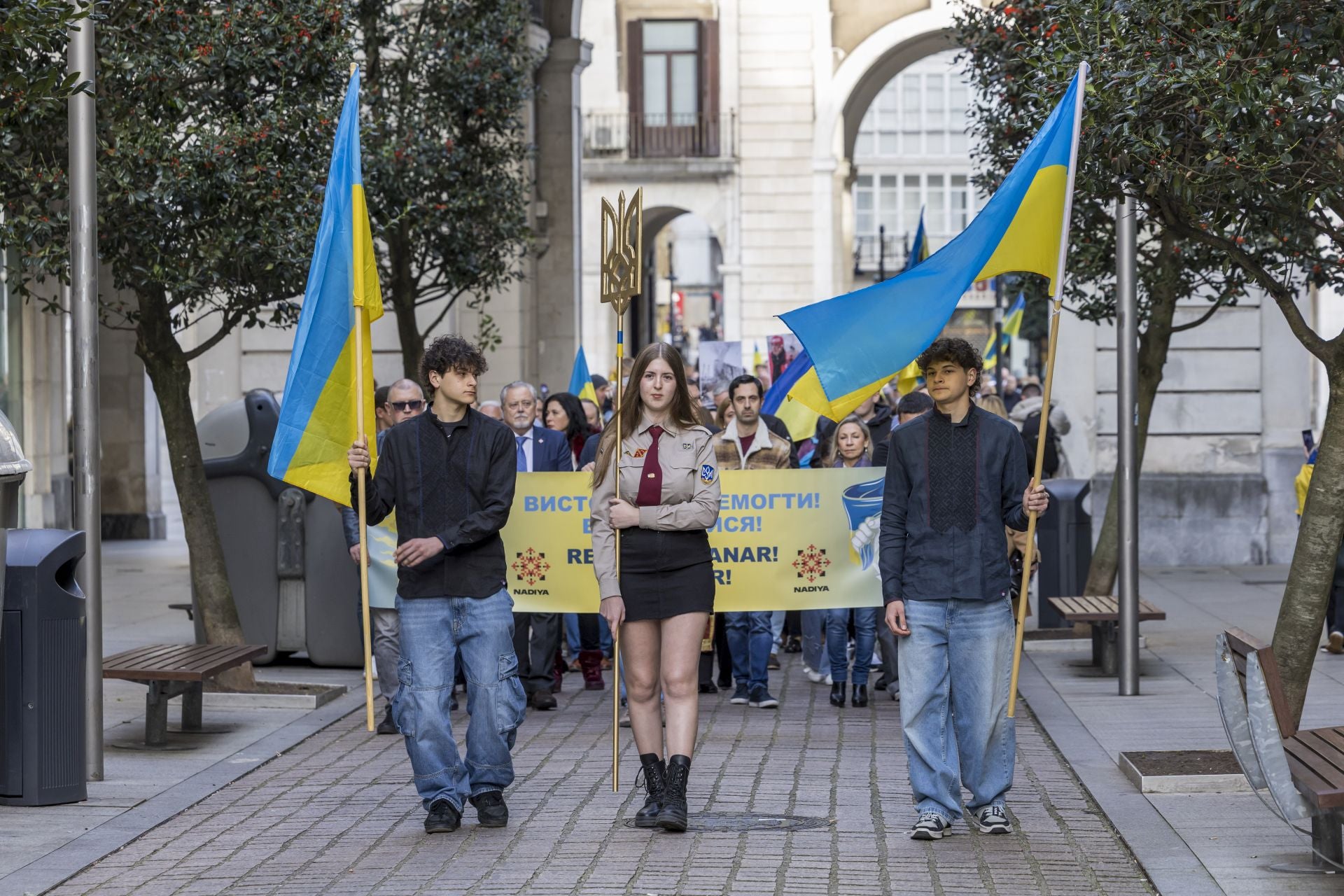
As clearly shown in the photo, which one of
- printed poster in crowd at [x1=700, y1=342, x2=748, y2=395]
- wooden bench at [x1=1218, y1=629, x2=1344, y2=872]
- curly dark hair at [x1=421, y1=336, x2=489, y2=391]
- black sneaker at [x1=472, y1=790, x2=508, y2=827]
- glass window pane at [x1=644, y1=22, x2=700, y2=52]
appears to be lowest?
black sneaker at [x1=472, y1=790, x2=508, y2=827]

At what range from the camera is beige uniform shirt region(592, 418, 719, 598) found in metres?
7.19

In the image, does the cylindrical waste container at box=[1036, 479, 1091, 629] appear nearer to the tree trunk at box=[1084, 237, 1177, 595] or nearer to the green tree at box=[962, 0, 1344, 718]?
the tree trunk at box=[1084, 237, 1177, 595]

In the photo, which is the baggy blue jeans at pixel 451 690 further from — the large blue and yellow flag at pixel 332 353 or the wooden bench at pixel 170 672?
the wooden bench at pixel 170 672

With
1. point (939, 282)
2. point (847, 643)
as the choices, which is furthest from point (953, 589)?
point (847, 643)

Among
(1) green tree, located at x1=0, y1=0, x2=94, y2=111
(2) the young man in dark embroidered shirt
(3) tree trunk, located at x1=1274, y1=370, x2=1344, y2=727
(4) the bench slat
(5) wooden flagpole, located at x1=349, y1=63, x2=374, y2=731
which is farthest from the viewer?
(4) the bench slat

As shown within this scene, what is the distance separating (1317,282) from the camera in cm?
1251

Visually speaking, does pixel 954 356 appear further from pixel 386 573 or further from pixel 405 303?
pixel 405 303

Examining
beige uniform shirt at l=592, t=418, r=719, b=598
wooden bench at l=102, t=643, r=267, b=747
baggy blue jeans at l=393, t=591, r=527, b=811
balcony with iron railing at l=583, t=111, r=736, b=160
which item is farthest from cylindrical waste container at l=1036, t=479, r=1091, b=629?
balcony with iron railing at l=583, t=111, r=736, b=160

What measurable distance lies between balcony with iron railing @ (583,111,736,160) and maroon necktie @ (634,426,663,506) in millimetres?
38026

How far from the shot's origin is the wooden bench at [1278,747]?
5980 millimetres

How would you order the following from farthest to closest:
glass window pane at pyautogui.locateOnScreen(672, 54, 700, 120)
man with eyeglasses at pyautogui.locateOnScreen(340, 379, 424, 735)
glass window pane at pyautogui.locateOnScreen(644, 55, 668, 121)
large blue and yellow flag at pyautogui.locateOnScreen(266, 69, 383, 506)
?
glass window pane at pyautogui.locateOnScreen(644, 55, 668, 121) < glass window pane at pyautogui.locateOnScreen(672, 54, 700, 120) < man with eyeglasses at pyautogui.locateOnScreen(340, 379, 424, 735) < large blue and yellow flag at pyautogui.locateOnScreen(266, 69, 383, 506)

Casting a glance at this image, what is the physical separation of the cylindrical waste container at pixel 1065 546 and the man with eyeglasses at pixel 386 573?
499 cm

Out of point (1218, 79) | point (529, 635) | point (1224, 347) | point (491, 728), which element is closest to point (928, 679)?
point (491, 728)

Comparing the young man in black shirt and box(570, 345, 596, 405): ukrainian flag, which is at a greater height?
box(570, 345, 596, 405): ukrainian flag
